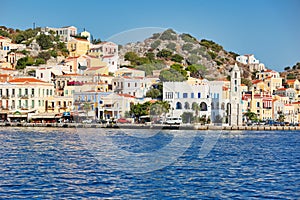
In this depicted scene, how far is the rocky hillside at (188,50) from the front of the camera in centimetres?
10538

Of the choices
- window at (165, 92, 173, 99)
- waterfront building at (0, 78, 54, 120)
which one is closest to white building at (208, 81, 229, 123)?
window at (165, 92, 173, 99)

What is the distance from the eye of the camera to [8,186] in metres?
16.7

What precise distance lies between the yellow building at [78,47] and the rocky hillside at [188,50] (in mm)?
9211

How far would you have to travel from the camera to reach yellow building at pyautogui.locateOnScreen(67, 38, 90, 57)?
9031 cm

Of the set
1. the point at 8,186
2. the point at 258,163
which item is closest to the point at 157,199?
the point at 8,186

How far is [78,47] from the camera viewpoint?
90.6 meters

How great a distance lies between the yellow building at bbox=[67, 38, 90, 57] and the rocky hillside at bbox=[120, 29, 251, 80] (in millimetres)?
9211

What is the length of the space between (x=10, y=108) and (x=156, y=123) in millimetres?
15906

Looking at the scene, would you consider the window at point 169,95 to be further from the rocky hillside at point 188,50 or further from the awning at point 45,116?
the rocky hillside at point 188,50

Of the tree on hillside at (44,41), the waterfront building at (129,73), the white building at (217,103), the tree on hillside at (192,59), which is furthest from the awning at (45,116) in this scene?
the tree on hillside at (192,59)

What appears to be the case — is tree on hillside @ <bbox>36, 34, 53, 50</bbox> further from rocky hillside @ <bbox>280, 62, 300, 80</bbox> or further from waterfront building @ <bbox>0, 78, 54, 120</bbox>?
rocky hillside @ <bbox>280, 62, 300, 80</bbox>

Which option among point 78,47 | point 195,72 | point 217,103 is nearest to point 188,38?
point 195,72

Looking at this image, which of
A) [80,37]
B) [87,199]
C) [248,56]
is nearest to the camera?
[87,199]

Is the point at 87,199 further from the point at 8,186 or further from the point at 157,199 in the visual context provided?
A: the point at 8,186
